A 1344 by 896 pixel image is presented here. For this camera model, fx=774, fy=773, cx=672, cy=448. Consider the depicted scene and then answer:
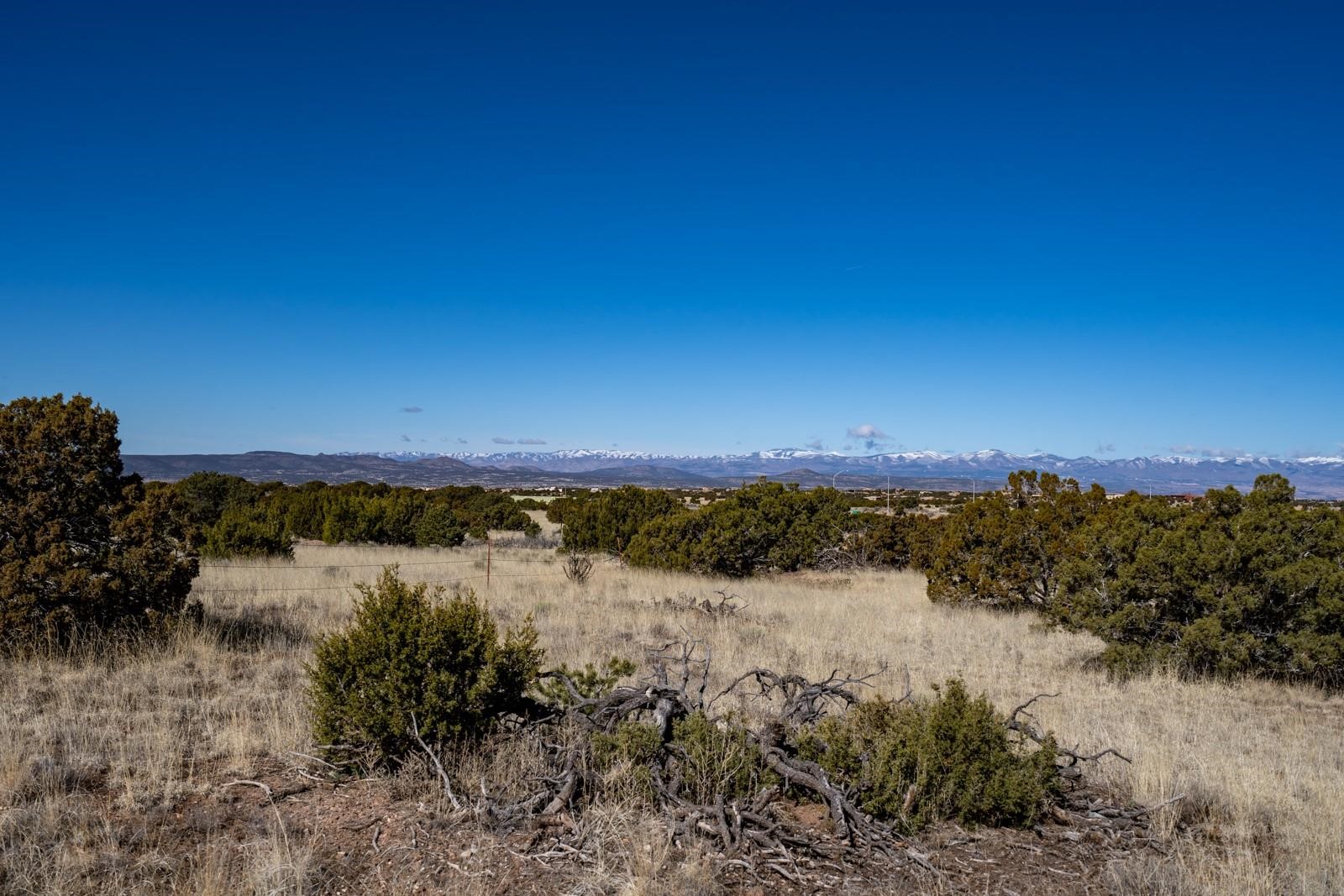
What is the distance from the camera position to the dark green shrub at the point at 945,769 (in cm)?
439

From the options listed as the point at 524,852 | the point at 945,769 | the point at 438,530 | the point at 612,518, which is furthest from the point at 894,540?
the point at 524,852

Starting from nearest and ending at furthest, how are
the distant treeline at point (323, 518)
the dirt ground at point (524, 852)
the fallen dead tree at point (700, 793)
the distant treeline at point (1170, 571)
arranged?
the dirt ground at point (524, 852), the fallen dead tree at point (700, 793), the distant treeline at point (1170, 571), the distant treeline at point (323, 518)

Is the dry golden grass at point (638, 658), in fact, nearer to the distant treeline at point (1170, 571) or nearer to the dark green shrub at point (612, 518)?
the distant treeline at point (1170, 571)

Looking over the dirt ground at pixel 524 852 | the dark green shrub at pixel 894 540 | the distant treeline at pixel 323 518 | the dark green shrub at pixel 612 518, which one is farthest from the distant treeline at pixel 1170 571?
the distant treeline at pixel 323 518

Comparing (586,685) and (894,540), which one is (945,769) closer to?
(586,685)

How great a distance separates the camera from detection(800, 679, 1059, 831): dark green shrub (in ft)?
14.4

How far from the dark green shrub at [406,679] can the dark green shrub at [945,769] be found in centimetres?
219

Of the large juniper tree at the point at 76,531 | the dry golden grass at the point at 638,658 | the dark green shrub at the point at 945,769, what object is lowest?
the dry golden grass at the point at 638,658

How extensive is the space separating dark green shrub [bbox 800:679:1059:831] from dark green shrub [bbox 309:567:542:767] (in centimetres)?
219

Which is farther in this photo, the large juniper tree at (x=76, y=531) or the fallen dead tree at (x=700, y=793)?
the large juniper tree at (x=76, y=531)

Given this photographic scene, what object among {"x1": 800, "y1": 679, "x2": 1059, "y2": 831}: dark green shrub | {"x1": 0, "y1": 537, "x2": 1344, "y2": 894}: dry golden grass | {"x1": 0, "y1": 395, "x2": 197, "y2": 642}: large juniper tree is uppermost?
{"x1": 0, "y1": 395, "x2": 197, "y2": 642}: large juniper tree

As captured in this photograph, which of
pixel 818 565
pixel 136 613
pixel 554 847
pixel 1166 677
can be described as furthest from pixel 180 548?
pixel 818 565

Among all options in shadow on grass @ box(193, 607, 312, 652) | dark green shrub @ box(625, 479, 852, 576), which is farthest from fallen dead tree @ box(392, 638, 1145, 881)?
dark green shrub @ box(625, 479, 852, 576)

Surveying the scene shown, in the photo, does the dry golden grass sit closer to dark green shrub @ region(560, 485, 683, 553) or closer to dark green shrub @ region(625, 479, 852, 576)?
dark green shrub @ region(625, 479, 852, 576)
